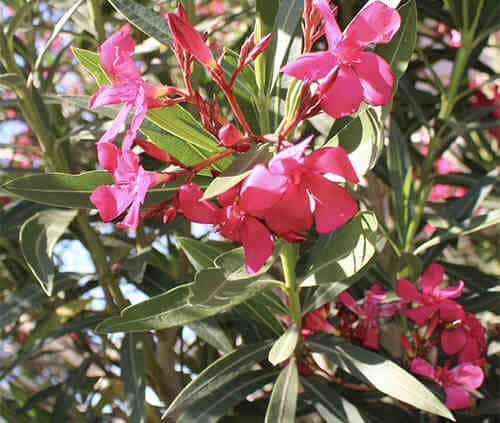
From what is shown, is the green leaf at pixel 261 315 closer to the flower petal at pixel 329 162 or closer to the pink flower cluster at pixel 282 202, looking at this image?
the pink flower cluster at pixel 282 202

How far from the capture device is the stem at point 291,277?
941mm

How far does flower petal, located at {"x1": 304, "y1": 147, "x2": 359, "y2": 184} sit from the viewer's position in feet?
2.00

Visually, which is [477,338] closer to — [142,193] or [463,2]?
[463,2]

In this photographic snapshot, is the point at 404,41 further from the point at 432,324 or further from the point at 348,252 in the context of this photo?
the point at 432,324

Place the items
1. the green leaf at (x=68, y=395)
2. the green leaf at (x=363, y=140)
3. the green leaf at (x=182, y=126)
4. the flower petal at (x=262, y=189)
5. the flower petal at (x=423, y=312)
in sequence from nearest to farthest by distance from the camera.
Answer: the flower petal at (x=262, y=189), the green leaf at (x=363, y=140), the green leaf at (x=182, y=126), the flower petal at (x=423, y=312), the green leaf at (x=68, y=395)

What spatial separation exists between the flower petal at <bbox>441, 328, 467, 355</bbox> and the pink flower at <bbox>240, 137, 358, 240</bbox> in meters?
0.60

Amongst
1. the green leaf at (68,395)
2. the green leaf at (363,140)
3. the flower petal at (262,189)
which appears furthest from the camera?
the green leaf at (68,395)

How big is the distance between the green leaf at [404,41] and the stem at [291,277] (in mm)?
258

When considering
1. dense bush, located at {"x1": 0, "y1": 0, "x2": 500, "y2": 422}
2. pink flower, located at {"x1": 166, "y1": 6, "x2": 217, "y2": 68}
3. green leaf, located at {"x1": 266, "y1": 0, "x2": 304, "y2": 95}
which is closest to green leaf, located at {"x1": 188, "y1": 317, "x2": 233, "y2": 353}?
dense bush, located at {"x1": 0, "y1": 0, "x2": 500, "y2": 422}

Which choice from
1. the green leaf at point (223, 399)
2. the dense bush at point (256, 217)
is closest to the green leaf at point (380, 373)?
the dense bush at point (256, 217)

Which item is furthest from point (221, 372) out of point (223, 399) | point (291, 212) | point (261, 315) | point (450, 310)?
point (291, 212)

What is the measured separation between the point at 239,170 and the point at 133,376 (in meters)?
0.68

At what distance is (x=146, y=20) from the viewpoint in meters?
0.92

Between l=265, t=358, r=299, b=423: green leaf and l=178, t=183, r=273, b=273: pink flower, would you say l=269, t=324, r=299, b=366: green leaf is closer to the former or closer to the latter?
l=265, t=358, r=299, b=423: green leaf
